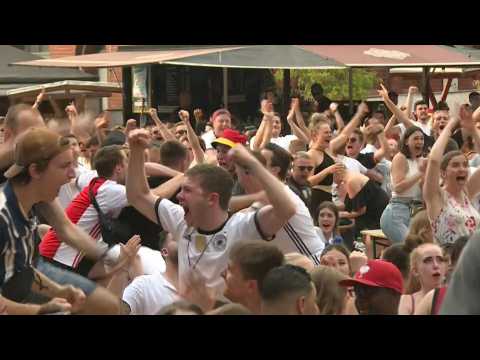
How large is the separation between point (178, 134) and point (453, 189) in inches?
223

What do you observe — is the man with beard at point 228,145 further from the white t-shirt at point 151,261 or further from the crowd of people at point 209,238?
the white t-shirt at point 151,261

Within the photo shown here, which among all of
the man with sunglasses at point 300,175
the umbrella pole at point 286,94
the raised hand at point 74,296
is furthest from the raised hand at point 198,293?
the umbrella pole at point 286,94

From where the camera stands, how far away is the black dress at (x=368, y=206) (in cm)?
1142

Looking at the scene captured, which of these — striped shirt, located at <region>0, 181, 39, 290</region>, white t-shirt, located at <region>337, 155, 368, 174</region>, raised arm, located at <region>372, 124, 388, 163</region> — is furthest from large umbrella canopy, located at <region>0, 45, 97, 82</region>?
striped shirt, located at <region>0, 181, 39, 290</region>

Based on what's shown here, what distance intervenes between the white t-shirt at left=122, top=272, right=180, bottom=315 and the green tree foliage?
86.4 ft

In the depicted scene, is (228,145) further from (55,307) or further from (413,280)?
(55,307)

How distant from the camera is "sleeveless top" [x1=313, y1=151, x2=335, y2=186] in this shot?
11.1 metres

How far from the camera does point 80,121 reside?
13469 millimetres

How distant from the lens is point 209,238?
5727mm

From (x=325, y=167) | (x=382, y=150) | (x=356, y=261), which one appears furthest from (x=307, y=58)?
(x=356, y=261)

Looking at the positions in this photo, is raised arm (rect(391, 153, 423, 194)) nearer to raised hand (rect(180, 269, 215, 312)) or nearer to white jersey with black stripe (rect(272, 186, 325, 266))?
white jersey with black stripe (rect(272, 186, 325, 266))

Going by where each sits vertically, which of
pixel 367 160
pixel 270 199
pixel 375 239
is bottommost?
pixel 375 239

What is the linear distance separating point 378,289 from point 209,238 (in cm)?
97
